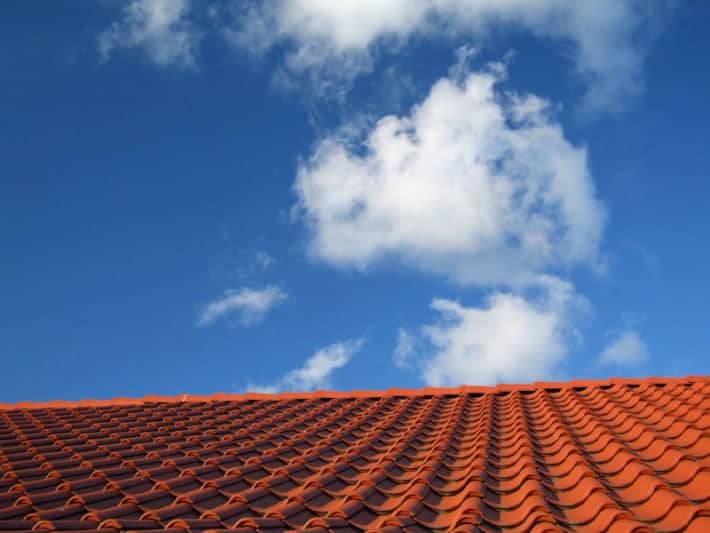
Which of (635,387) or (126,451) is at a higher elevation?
(635,387)

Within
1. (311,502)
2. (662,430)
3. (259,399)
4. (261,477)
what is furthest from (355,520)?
(259,399)

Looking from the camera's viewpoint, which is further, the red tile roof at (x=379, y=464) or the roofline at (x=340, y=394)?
the roofline at (x=340, y=394)

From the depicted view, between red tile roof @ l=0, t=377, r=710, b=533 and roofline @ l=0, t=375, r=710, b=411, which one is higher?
roofline @ l=0, t=375, r=710, b=411

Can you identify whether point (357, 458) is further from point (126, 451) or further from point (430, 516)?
point (126, 451)

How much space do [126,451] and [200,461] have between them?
0.95 meters

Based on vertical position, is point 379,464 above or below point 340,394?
below

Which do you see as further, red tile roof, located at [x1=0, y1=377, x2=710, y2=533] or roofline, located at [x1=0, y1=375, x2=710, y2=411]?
roofline, located at [x1=0, y1=375, x2=710, y2=411]

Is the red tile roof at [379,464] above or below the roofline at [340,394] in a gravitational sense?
below

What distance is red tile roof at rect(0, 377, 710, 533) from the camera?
4.41 metres

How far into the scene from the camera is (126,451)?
6.52 meters

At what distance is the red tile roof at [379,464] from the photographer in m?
4.41

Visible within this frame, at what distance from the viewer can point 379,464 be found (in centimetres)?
595

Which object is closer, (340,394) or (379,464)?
(379,464)

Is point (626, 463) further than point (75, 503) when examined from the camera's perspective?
Yes
